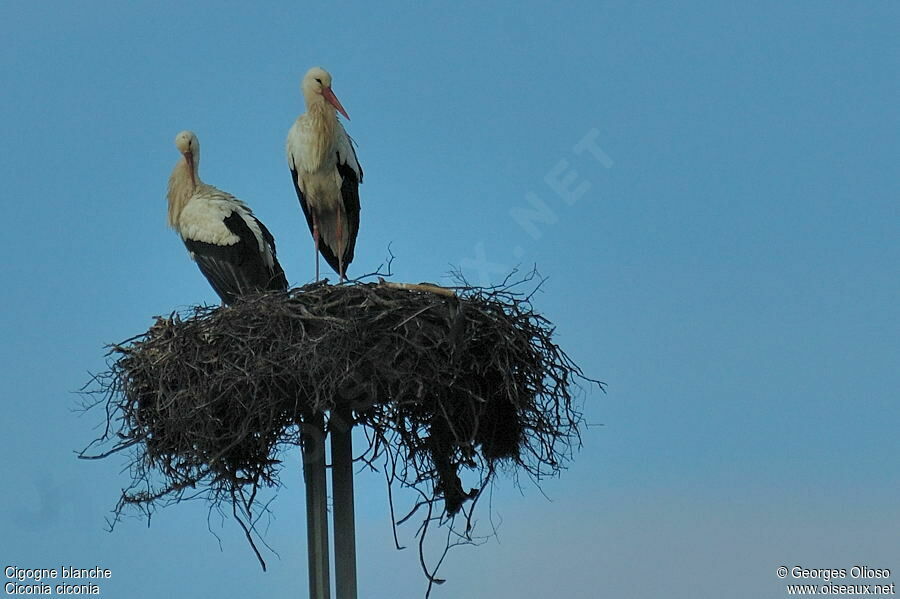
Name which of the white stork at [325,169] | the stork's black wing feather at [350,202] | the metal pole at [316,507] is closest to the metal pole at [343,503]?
the metal pole at [316,507]

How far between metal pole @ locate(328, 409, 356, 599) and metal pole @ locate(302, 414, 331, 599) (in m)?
0.04

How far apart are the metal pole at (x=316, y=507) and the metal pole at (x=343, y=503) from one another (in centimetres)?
4

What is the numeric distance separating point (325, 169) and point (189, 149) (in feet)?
2.39

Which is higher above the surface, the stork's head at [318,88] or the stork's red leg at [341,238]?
the stork's head at [318,88]

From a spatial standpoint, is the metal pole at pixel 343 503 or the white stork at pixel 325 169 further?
the white stork at pixel 325 169

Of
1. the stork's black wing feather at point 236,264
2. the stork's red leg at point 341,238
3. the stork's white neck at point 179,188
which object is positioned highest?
the stork's white neck at point 179,188

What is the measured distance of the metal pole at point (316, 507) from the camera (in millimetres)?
5980

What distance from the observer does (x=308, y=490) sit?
20.2 feet

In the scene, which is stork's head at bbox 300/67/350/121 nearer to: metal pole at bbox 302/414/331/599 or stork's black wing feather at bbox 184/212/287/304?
stork's black wing feather at bbox 184/212/287/304

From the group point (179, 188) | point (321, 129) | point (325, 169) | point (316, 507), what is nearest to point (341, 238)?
point (325, 169)

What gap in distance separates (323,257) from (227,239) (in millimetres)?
818

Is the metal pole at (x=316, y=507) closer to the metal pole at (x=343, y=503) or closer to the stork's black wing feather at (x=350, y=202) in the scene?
the metal pole at (x=343, y=503)

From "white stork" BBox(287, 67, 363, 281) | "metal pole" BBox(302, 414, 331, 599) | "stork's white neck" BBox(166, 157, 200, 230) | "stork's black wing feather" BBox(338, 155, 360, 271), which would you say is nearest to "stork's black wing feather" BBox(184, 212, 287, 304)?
"stork's white neck" BBox(166, 157, 200, 230)

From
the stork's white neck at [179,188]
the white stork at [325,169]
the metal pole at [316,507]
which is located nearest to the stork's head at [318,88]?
the white stork at [325,169]
